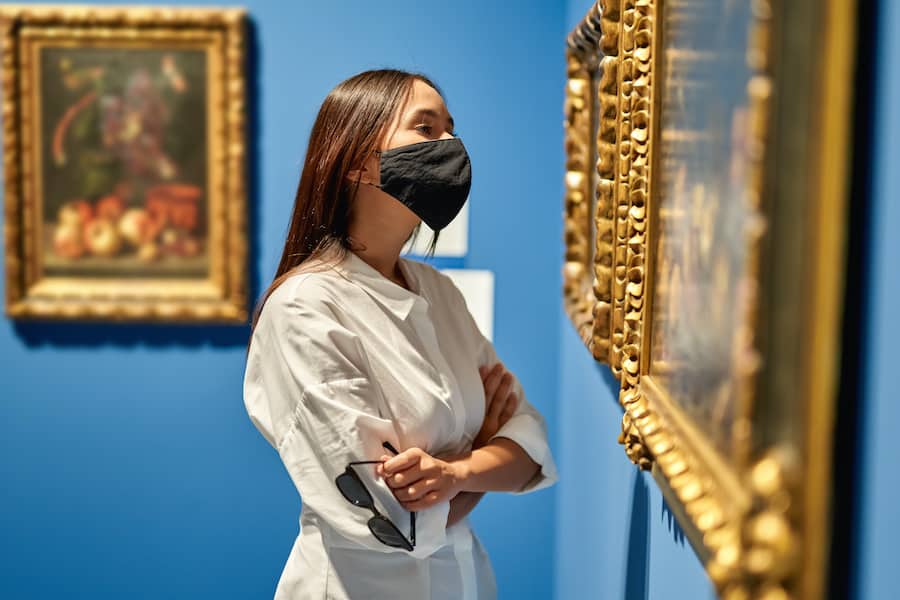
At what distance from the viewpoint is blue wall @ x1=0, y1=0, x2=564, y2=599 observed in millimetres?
3096

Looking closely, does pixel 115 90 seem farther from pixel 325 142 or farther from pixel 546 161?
pixel 325 142

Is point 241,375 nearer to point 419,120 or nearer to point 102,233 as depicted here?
point 102,233

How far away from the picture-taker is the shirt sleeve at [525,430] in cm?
181

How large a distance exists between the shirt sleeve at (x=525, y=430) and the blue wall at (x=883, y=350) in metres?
1.10

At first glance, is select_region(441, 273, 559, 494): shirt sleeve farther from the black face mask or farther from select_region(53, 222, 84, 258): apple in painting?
select_region(53, 222, 84, 258): apple in painting

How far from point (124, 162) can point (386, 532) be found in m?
2.00

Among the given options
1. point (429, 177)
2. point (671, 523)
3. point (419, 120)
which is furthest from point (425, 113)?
point (671, 523)

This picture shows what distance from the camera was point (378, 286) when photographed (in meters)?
1.71

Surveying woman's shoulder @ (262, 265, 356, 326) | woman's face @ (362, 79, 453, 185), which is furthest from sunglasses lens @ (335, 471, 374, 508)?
woman's face @ (362, 79, 453, 185)

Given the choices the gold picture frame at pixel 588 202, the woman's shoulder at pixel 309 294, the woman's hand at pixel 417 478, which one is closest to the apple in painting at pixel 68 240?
the gold picture frame at pixel 588 202

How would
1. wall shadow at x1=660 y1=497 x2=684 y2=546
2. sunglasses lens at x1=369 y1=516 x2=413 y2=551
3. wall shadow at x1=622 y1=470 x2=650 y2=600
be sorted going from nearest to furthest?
wall shadow at x1=660 y1=497 x2=684 y2=546
sunglasses lens at x1=369 y1=516 x2=413 y2=551
wall shadow at x1=622 y1=470 x2=650 y2=600

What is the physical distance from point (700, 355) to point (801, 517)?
33 centimetres

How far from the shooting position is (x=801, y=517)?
704mm

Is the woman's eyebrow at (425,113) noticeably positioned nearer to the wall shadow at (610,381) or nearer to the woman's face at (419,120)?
the woman's face at (419,120)
